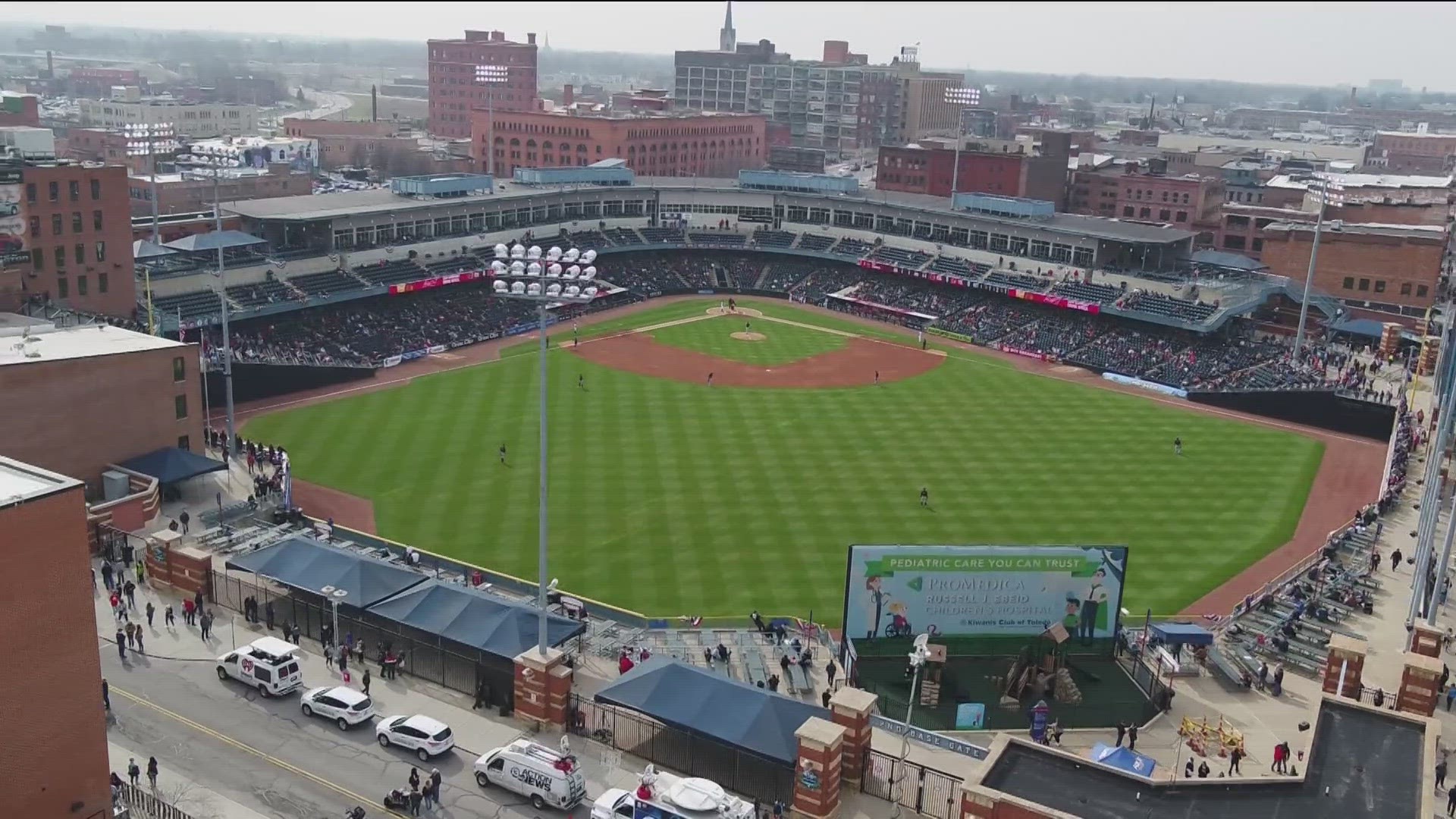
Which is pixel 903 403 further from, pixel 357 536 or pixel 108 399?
pixel 108 399

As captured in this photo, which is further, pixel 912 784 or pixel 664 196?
pixel 664 196

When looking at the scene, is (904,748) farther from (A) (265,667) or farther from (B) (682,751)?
(A) (265,667)

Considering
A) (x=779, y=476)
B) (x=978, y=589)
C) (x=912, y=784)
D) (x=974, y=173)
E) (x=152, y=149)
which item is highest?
(x=152, y=149)

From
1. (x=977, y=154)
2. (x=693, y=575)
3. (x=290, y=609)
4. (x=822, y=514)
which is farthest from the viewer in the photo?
(x=977, y=154)

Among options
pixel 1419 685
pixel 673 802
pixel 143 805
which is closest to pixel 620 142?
pixel 1419 685

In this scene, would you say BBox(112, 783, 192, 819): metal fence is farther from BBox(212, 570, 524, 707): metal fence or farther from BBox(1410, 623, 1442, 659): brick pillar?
BBox(1410, 623, 1442, 659): brick pillar

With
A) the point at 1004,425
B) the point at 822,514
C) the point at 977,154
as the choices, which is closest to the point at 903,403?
the point at 1004,425

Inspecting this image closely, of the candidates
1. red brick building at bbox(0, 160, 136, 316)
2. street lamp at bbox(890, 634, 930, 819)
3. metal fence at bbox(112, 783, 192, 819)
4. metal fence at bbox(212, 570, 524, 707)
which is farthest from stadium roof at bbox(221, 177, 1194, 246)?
street lamp at bbox(890, 634, 930, 819)

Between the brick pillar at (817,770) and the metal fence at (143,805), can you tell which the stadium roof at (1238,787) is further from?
the metal fence at (143,805)
